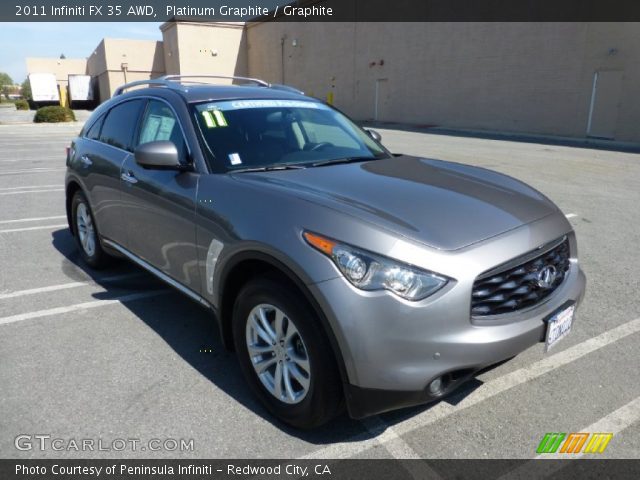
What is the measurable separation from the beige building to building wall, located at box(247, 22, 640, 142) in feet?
0.14

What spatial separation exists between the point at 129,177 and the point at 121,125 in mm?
783

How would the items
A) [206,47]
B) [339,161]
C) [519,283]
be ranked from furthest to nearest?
[206,47]
[339,161]
[519,283]

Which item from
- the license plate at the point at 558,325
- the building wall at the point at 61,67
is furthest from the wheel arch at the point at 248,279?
the building wall at the point at 61,67

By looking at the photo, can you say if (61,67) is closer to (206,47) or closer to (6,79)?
(206,47)

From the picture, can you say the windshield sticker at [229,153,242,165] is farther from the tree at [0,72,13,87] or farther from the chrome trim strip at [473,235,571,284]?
the tree at [0,72,13,87]

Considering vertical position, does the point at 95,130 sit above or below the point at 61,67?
below

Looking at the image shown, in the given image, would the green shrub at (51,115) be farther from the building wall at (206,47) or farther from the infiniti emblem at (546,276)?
the infiniti emblem at (546,276)

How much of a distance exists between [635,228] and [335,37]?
3106 cm

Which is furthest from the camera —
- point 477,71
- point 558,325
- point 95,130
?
point 477,71

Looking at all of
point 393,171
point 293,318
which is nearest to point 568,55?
point 393,171

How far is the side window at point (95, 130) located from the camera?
471 centimetres

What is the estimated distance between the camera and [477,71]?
24.1 m

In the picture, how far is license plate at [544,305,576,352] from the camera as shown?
8.09 ft

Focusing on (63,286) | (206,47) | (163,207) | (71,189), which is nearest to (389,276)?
(163,207)
